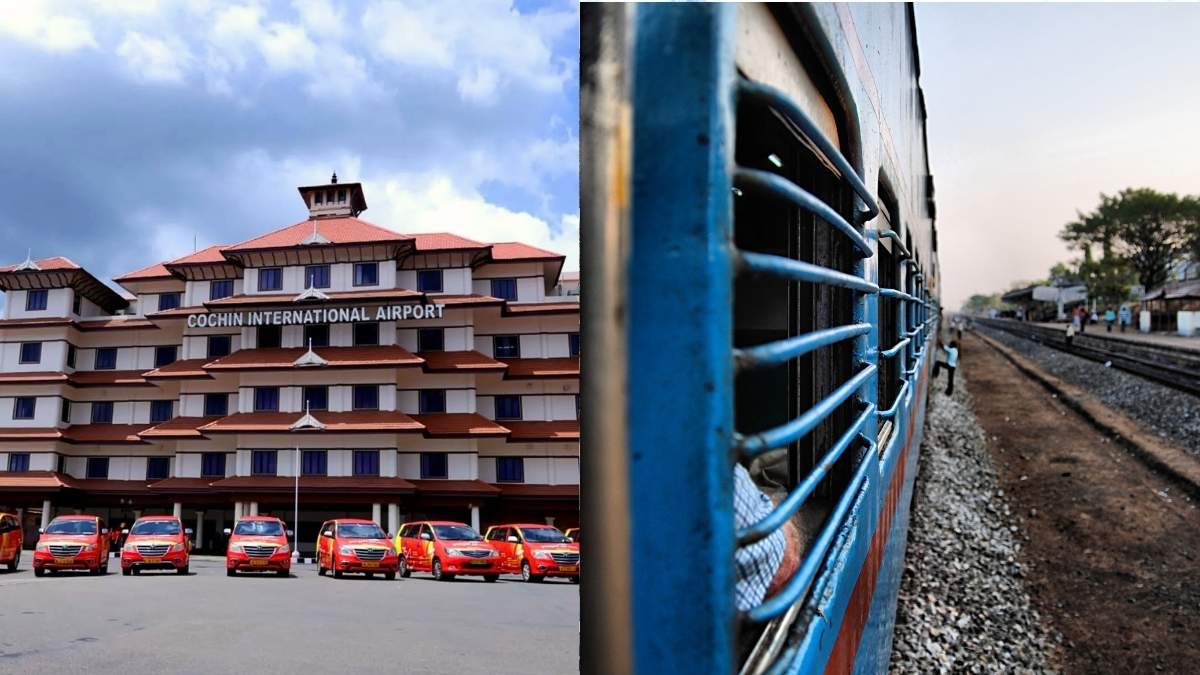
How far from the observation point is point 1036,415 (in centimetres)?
1252

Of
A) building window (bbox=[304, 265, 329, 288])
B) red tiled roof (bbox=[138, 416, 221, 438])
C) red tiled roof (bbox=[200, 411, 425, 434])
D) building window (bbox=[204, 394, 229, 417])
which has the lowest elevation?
red tiled roof (bbox=[138, 416, 221, 438])

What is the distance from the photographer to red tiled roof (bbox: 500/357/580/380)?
1927cm

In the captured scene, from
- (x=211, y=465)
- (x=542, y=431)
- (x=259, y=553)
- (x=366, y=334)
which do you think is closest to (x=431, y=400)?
(x=366, y=334)

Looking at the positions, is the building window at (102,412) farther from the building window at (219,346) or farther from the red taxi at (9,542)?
the red taxi at (9,542)

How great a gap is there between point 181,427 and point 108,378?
4.71 m

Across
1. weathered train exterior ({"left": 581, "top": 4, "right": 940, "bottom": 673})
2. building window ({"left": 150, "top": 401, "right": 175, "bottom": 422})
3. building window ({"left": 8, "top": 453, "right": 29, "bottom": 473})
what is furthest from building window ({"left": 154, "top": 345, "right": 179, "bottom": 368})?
weathered train exterior ({"left": 581, "top": 4, "right": 940, "bottom": 673})

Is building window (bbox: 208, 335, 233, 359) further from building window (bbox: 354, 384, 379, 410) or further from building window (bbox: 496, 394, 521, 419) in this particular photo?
building window (bbox: 496, 394, 521, 419)

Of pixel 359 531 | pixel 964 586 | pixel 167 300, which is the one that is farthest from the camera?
pixel 167 300

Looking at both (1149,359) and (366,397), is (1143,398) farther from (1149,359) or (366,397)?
(366,397)

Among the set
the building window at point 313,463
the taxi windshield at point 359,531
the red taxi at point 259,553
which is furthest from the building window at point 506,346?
the red taxi at point 259,553

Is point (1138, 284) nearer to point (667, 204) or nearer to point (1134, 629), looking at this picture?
point (1134, 629)

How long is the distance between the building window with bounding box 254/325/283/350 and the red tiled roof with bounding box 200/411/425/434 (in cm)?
213

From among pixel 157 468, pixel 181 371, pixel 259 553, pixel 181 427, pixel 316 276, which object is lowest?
pixel 259 553

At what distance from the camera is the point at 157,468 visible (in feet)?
76.7
